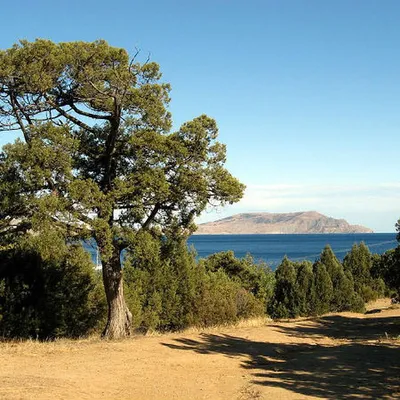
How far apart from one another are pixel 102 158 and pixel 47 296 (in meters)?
7.70

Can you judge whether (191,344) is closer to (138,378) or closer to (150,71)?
(138,378)

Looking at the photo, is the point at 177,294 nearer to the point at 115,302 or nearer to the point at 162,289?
the point at 162,289

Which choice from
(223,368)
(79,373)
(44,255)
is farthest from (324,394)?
(44,255)

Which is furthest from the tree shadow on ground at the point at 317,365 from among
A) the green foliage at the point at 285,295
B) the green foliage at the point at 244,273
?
the green foliage at the point at 244,273

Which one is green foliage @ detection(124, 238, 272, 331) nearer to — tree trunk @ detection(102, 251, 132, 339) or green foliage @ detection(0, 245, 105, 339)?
green foliage @ detection(0, 245, 105, 339)

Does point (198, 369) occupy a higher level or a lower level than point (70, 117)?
lower

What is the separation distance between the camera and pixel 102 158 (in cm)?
1633

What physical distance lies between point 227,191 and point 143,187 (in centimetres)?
282

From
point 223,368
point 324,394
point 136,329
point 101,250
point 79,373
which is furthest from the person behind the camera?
point 136,329

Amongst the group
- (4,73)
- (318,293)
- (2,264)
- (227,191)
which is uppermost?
(4,73)

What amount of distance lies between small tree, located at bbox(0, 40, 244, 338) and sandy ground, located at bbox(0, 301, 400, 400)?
2908 mm

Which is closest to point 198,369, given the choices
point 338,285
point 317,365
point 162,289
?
point 317,365

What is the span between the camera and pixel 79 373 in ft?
35.9

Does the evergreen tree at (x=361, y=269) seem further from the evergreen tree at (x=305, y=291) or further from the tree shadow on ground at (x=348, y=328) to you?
the tree shadow on ground at (x=348, y=328)
